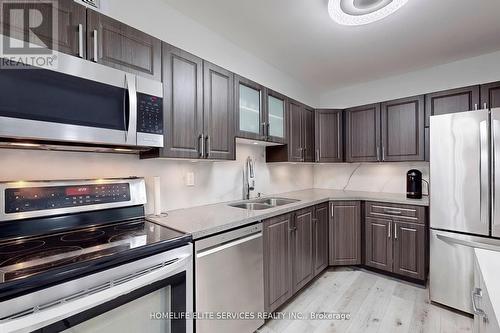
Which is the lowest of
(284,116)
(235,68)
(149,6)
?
(284,116)

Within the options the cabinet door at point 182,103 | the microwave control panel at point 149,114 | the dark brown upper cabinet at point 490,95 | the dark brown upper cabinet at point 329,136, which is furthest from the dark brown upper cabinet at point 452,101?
the microwave control panel at point 149,114

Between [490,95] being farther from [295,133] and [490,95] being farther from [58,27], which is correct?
[58,27]

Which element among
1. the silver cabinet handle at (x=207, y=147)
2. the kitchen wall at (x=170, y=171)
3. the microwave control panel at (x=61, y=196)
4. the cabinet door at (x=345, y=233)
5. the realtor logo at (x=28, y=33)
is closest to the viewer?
the realtor logo at (x=28, y=33)

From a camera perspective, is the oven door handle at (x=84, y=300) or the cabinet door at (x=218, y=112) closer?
the oven door handle at (x=84, y=300)

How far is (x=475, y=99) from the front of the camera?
2.31 meters

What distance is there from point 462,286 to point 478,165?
1.02 meters

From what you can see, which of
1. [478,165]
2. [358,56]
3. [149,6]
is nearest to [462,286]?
[478,165]

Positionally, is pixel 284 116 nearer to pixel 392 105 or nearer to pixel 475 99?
pixel 392 105

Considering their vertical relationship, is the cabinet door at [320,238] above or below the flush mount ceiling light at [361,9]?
below

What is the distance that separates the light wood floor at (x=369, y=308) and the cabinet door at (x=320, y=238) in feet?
0.59

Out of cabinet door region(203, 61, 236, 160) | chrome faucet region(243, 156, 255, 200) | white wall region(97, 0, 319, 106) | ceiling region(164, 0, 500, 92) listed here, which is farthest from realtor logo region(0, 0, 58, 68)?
chrome faucet region(243, 156, 255, 200)

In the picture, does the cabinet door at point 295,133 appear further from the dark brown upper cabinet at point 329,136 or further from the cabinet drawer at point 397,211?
the cabinet drawer at point 397,211

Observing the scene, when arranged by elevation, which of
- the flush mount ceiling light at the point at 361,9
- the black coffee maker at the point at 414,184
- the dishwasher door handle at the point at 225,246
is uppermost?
the flush mount ceiling light at the point at 361,9

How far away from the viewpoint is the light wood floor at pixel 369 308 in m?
1.78
